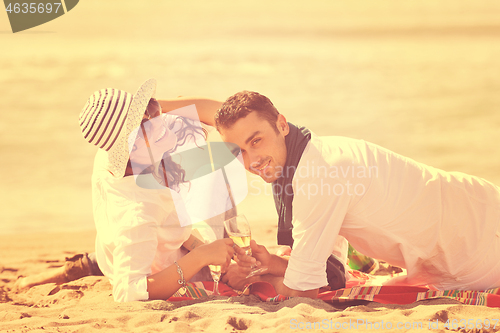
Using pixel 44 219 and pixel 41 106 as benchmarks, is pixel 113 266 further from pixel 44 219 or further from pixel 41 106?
pixel 41 106

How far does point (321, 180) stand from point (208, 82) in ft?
33.1

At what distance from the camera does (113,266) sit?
148 inches

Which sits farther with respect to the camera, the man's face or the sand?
the man's face

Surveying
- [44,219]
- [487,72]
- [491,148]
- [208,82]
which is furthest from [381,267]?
[487,72]

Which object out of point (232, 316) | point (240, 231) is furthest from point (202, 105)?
point (232, 316)

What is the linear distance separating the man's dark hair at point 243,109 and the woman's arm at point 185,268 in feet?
2.95

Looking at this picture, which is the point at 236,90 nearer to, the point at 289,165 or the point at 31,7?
the point at 289,165

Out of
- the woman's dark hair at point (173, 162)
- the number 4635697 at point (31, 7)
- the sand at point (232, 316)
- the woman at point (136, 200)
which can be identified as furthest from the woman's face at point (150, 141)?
the number 4635697 at point (31, 7)

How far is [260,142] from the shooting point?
11.1ft

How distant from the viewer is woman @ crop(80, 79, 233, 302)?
11.1 ft

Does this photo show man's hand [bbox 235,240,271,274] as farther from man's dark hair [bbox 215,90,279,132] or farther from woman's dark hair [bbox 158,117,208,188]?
man's dark hair [bbox 215,90,279,132]

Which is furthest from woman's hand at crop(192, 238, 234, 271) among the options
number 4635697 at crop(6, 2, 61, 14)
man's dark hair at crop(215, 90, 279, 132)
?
number 4635697 at crop(6, 2, 61, 14)

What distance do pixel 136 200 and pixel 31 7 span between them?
15994 millimetres

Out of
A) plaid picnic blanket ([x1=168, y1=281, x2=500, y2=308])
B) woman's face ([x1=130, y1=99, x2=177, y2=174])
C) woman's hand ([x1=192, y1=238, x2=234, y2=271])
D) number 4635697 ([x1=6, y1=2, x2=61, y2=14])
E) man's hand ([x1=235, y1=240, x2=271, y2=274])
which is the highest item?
number 4635697 ([x1=6, y1=2, x2=61, y2=14])
